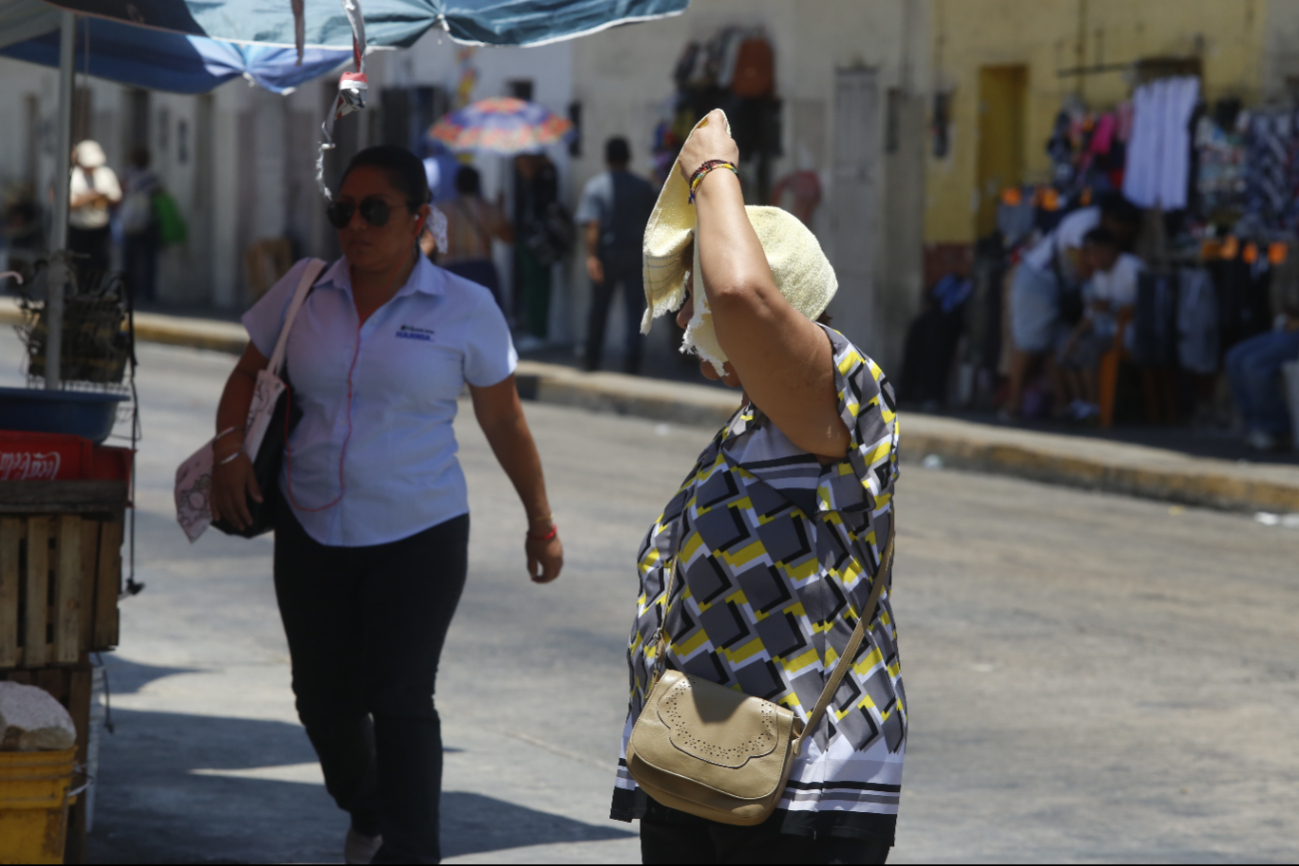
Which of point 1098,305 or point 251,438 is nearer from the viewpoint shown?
point 251,438

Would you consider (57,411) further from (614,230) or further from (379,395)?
(614,230)

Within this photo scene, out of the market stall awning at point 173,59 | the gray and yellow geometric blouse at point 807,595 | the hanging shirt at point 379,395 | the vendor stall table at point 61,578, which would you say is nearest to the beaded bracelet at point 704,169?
the gray and yellow geometric blouse at point 807,595

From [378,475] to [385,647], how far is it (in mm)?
385

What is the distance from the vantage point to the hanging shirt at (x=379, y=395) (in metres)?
4.67

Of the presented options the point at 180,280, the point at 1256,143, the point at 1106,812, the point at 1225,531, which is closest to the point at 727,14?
the point at 1256,143

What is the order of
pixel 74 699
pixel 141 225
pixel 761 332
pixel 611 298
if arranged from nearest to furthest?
pixel 761 332
pixel 74 699
pixel 611 298
pixel 141 225

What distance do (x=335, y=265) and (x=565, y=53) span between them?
61.6 feet

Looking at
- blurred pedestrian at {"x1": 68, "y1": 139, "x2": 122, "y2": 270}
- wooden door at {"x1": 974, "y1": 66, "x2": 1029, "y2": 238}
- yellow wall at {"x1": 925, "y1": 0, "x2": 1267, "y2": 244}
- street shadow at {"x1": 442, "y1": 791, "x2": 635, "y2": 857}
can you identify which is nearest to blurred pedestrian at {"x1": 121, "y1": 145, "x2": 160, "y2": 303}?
blurred pedestrian at {"x1": 68, "y1": 139, "x2": 122, "y2": 270}

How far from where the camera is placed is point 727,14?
21.2m

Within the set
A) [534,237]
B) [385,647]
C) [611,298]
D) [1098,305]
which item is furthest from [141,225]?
[385,647]

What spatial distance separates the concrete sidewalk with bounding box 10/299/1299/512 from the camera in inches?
513

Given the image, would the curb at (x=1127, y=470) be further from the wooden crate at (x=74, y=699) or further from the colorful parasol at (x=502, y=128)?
the wooden crate at (x=74, y=699)

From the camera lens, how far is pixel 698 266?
10.1 ft

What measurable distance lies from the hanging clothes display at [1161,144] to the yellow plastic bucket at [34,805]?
498 inches
